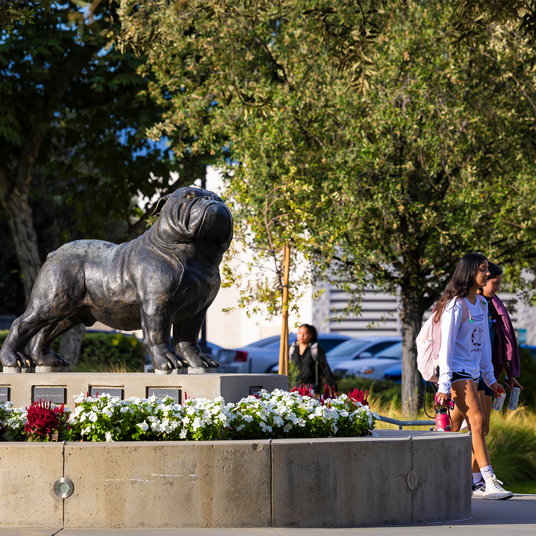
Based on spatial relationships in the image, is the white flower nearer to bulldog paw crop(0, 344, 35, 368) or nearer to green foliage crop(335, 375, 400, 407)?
bulldog paw crop(0, 344, 35, 368)

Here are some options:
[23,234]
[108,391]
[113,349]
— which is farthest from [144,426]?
[113,349]

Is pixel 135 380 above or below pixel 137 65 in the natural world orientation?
below

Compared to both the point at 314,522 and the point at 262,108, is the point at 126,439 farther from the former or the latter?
the point at 262,108

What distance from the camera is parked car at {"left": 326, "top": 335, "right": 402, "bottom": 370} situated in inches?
879

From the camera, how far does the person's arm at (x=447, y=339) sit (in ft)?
20.6

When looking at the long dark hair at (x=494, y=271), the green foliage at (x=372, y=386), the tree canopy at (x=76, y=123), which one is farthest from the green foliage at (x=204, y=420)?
the tree canopy at (x=76, y=123)

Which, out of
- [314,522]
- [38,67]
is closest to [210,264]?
[314,522]

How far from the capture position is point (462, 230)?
38.6 feet

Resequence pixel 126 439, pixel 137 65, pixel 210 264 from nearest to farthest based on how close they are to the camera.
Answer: pixel 126 439 < pixel 210 264 < pixel 137 65

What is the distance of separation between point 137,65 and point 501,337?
403 inches

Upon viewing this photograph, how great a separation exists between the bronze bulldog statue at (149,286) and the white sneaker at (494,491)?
2589 mm

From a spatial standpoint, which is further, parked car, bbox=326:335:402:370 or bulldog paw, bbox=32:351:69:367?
parked car, bbox=326:335:402:370

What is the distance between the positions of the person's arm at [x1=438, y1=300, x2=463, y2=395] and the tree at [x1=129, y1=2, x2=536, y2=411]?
190 inches

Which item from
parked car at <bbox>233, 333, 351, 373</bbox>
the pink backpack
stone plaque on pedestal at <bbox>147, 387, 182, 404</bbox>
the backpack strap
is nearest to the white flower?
stone plaque on pedestal at <bbox>147, 387, 182, 404</bbox>
